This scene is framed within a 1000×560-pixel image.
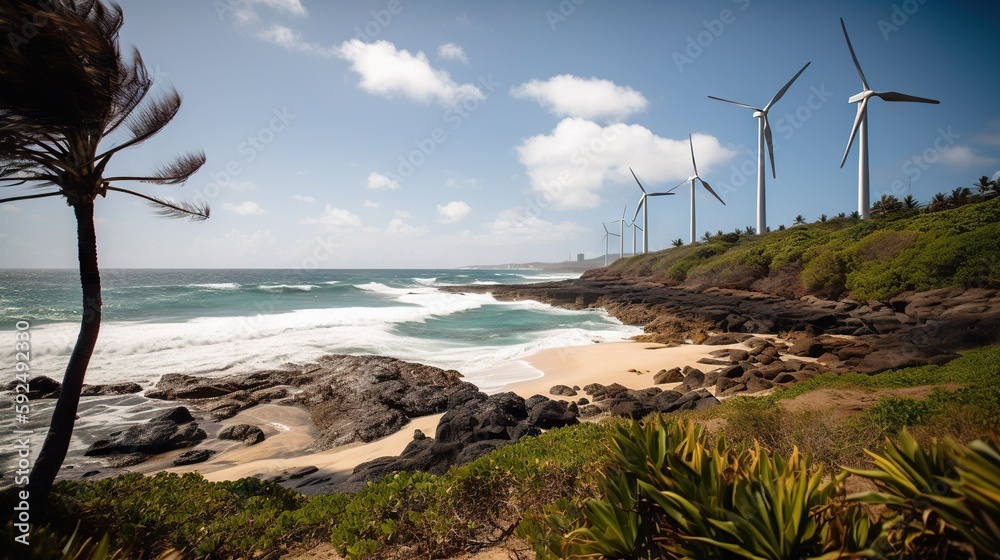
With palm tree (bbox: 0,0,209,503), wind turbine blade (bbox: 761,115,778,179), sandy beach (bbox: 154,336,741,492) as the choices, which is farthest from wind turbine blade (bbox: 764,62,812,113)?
palm tree (bbox: 0,0,209,503)

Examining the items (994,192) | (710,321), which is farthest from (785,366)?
(994,192)

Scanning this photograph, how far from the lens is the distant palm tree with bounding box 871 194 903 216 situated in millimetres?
47109

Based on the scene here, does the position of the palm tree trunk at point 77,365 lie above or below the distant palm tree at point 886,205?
below

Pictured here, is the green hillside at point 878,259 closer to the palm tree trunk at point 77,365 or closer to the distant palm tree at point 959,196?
the distant palm tree at point 959,196

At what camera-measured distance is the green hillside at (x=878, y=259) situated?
809 inches

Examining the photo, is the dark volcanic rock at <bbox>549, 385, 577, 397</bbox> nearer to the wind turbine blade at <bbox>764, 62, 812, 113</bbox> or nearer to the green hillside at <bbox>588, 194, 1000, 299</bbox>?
the green hillside at <bbox>588, 194, 1000, 299</bbox>

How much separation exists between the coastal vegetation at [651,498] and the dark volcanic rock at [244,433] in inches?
229

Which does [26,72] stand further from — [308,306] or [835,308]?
[308,306]

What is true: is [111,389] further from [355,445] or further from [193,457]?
[355,445]

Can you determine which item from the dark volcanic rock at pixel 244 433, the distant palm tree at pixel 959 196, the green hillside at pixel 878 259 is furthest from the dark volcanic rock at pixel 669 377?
the distant palm tree at pixel 959 196

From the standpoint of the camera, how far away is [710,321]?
914 inches

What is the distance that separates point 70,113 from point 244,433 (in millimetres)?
8580

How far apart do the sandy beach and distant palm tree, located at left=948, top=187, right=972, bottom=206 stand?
41.3 m

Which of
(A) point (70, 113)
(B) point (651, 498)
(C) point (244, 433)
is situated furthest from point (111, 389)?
(B) point (651, 498)
